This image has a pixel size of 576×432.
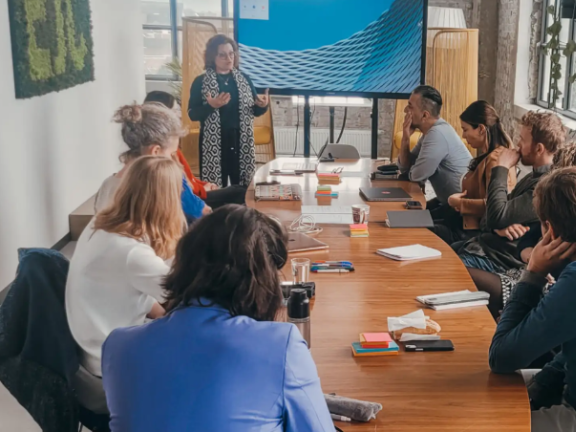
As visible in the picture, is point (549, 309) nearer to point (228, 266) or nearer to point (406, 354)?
point (406, 354)

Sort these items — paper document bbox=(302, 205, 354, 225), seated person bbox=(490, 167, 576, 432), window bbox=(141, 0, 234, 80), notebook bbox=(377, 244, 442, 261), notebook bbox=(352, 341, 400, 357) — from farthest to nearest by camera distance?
window bbox=(141, 0, 234, 80)
paper document bbox=(302, 205, 354, 225)
notebook bbox=(377, 244, 442, 261)
notebook bbox=(352, 341, 400, 357)
seated person bbox=(490, 167, 576, 432)

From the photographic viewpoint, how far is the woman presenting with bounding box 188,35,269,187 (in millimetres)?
4977

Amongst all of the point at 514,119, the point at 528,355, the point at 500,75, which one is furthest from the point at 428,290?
the point at 500,75

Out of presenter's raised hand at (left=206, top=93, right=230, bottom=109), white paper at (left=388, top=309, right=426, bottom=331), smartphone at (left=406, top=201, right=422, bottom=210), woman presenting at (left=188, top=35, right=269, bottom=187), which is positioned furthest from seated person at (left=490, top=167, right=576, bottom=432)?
woman presenting at (left=188, top=35, right=269, bottom=187)

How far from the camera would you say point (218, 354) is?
115cm

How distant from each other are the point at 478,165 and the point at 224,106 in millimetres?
2184

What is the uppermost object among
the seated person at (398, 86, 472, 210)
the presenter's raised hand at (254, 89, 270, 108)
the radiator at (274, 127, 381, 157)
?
the presenter's raised hand at (254, 89, 270, 108)

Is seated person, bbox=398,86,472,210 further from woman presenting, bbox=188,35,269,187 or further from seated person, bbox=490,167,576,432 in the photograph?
seated person, bbox=490,167,576,432

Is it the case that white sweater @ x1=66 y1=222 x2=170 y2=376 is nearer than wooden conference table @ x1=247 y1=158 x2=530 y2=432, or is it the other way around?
wooden conference table @ x1=247 y1=158 x2=530 y2=432

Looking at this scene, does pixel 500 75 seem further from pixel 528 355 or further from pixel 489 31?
pixel 528 355

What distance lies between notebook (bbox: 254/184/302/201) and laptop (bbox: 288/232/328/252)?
2.36 feet

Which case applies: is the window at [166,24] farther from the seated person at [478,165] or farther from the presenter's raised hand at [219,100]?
the seated person at [478,165]

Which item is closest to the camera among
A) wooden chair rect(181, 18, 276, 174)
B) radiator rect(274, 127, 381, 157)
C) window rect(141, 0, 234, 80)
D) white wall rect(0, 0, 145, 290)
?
white wall rect(0, 0, 145, 290)

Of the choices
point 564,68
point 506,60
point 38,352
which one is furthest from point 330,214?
point 506,60
